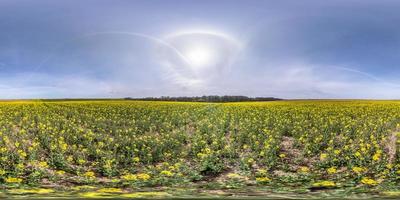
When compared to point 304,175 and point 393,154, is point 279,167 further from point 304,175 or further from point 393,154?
point 393,154

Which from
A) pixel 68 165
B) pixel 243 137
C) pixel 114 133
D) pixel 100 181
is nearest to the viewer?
pixel 100 181

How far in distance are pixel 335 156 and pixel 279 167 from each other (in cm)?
195

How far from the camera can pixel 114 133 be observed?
19016 mm

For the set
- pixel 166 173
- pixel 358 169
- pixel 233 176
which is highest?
pixel 358 169

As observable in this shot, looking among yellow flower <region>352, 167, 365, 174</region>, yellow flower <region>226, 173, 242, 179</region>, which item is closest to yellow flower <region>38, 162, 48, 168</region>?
yellow flower <region>226, 173, 242, 179</region>

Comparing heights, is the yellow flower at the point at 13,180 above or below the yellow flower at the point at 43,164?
below

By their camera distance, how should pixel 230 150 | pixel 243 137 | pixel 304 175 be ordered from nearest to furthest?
pixel 304 175, pixel 230 150, pixel 243 137

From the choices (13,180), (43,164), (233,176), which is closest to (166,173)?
(233,176)

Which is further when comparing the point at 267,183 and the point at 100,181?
the point at 100,181

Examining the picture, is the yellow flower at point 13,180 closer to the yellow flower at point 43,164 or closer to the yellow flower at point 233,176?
the yellow flower at point 43,164

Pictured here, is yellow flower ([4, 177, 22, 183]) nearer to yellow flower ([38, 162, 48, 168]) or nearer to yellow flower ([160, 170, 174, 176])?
yellow flower ([38, 162, 48, 168])

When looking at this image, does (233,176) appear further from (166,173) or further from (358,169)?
(358,169)

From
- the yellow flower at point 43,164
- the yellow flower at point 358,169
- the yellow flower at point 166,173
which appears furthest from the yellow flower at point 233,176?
the yellow flower at point 43,164

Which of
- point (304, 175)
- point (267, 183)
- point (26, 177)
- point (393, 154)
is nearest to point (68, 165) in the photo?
point (26, 177)
